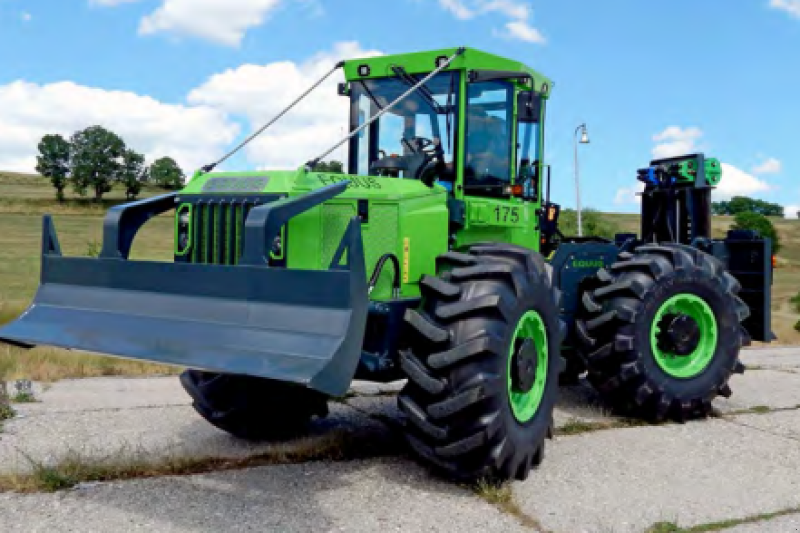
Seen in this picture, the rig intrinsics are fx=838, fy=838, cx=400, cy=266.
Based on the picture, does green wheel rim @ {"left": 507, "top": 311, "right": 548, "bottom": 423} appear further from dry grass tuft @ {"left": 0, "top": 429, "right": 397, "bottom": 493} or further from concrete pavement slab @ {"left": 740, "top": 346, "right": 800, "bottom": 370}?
concrete pavement slab @ {"left": 740, "top": 346, "right": 800, "bottom": 370}

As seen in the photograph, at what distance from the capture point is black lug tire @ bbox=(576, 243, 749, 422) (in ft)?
24.2

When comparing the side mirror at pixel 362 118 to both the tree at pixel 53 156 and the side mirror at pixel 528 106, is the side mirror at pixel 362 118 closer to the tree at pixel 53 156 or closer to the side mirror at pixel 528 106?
the side mirror at pixel 528 106

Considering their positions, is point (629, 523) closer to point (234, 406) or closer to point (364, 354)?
point (364, 354)

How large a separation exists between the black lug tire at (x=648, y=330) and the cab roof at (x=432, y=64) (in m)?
1.89

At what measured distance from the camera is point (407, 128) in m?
6.94

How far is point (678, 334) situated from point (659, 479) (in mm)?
2049

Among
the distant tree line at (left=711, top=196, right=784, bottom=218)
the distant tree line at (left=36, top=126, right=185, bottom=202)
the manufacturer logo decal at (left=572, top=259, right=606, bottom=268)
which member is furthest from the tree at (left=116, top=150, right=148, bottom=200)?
the manufacturer logo decal at (left=572, top=259, right=606, bottom=268)

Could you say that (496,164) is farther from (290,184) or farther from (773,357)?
(773,357)

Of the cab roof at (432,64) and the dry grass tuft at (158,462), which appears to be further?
the cab roof at (432,64)

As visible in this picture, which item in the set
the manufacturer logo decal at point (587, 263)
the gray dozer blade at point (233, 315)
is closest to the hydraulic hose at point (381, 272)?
the gray dozer blade at point (233, 315)

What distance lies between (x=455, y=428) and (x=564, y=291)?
125 inches

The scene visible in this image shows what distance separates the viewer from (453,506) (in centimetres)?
514

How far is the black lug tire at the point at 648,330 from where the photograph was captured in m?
7.36

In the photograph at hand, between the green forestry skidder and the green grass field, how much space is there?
1.23 meters
